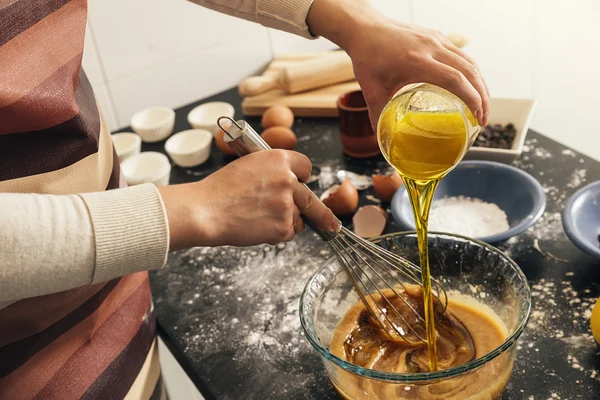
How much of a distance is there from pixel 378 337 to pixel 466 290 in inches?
6.0

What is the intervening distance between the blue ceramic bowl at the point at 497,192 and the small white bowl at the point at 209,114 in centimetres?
58

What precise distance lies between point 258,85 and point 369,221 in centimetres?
58

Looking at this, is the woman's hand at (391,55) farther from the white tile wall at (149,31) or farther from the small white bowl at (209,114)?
the white tile wall at (149,31)

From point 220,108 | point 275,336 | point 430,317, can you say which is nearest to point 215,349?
point 275,336

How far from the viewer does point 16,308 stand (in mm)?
762

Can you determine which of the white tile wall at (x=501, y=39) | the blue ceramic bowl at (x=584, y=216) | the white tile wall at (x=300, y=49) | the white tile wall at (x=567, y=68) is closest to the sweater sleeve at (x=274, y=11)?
the blue ceramic bowl at (x=584, y=216)

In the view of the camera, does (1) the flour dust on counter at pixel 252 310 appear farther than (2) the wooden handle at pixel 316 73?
No

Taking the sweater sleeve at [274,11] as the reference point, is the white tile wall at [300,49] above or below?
below

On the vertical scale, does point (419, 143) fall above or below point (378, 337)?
above

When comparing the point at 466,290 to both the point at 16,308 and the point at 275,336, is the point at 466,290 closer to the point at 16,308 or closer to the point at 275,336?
the point at 275,336

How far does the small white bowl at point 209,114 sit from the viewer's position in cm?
154

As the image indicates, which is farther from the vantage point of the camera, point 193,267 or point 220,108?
point 220,108

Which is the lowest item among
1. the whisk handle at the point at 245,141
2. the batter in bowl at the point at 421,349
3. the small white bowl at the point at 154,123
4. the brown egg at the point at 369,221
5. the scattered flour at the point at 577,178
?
the small white bowl at the point at 154,123

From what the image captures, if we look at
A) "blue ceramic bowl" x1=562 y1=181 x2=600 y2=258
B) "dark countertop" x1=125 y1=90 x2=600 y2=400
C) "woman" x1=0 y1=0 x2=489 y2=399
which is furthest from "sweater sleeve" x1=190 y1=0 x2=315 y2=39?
"blue ceramic bowl" x1=562 y1=181 x2=600 y2=258
